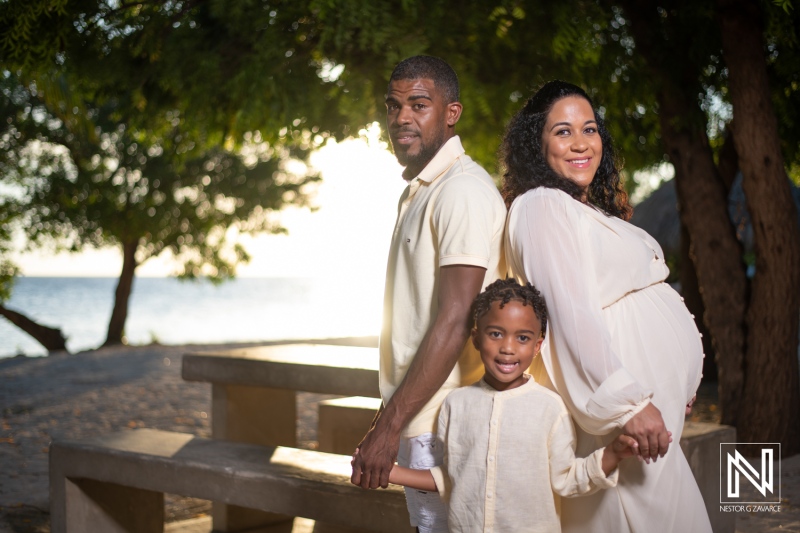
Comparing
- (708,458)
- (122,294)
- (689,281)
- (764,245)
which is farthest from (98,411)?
(122,294)

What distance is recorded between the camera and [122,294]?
18219 millimetres

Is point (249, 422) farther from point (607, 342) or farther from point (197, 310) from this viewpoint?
point (197, 310)

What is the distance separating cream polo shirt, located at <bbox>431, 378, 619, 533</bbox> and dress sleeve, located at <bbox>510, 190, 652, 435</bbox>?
0.08 metres

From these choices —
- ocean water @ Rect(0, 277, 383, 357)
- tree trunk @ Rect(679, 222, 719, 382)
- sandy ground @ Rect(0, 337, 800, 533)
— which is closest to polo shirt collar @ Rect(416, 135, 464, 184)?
sandy ground @ Rect(0, 337, 800, 533)

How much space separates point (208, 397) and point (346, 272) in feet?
335

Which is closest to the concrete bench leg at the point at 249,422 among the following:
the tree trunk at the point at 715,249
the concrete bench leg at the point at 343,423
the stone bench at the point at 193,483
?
the concrete bench leg at the point at 343,423

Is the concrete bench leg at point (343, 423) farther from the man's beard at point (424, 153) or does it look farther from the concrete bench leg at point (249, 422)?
the man's beard at point (424, 153)

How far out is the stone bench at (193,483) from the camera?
3.57 m

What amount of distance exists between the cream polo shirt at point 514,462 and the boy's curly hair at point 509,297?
0.69 feet

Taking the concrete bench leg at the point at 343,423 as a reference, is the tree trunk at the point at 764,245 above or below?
above

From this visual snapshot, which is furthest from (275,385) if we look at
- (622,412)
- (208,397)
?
(208,397)

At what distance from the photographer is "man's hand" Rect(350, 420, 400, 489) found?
7.90 feet

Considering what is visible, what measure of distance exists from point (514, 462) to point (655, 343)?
20.8 inches

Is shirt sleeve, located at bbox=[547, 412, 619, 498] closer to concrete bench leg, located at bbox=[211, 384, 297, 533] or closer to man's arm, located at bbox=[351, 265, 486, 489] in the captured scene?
man's arm, located at bbox=[351, 265, 486, 489]
